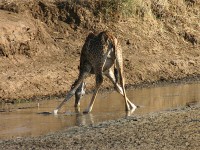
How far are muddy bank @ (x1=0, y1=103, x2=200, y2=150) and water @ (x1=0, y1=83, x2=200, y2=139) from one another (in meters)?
0.88

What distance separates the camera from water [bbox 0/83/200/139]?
12.5m

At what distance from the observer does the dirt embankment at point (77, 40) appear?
17.7 metres

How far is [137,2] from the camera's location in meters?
23.1

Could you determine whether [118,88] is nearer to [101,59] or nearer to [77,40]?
[101,59]

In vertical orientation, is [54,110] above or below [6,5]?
below

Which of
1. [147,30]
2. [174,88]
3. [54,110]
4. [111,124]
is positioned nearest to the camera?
[111,124]

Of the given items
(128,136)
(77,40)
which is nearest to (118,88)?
(128,136)

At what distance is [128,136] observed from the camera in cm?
1064

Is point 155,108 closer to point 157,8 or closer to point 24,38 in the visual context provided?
point 24,38

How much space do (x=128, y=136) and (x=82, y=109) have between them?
4.30 metres

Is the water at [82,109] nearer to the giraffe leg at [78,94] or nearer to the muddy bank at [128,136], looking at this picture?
the giraffe leg at [78,94]

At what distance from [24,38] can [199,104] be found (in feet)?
20.3

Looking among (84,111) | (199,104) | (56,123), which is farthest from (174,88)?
(56,123)

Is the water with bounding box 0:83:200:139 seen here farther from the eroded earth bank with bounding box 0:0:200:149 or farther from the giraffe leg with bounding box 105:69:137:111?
the eroded earth bank with bounding box 0:0:200:149
